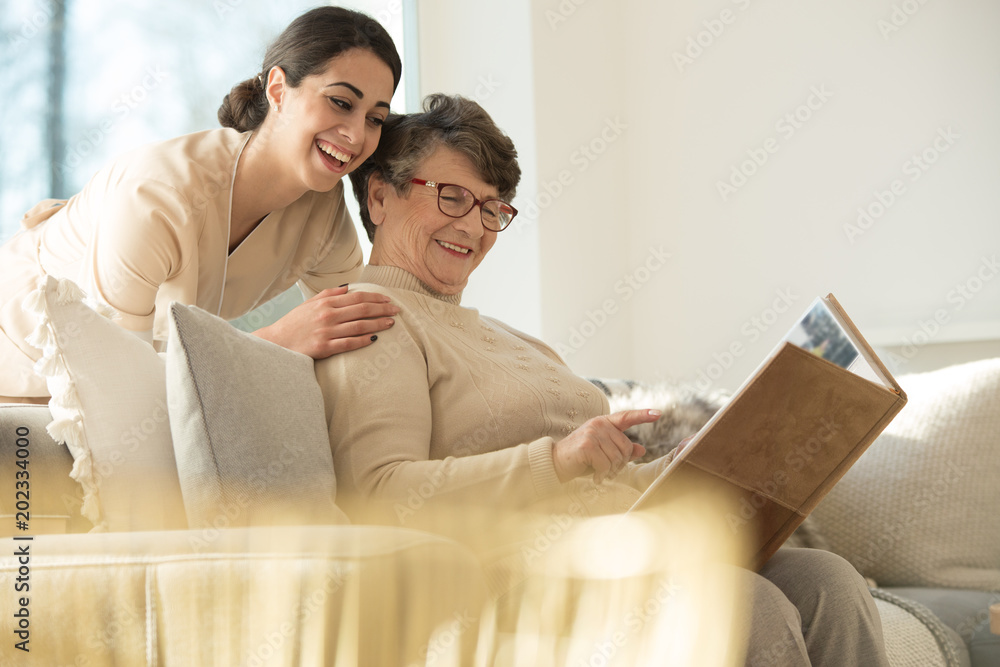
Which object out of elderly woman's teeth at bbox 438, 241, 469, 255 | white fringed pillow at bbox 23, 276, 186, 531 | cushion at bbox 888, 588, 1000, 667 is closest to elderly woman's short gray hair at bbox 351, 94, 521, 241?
elderly woman's teeth at bbox 438, 241, 469, 255

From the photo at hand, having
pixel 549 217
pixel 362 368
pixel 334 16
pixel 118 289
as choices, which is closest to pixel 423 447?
pixel 362 368

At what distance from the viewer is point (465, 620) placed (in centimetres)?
72

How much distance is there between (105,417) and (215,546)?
0.30 metres

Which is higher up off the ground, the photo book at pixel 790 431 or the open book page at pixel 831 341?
the open book page at pixel 831 341

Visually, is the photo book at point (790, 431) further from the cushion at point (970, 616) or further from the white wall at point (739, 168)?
the white wall at point (739, 168)

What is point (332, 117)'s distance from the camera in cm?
147

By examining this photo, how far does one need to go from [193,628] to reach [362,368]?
1.52ft

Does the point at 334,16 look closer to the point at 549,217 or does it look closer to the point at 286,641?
the point at 286,641

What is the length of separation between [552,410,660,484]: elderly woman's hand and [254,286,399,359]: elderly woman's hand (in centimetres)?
32

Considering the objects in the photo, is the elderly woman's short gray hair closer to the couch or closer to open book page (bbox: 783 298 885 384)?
the couch

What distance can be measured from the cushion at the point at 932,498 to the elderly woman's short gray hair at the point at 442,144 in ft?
2.97

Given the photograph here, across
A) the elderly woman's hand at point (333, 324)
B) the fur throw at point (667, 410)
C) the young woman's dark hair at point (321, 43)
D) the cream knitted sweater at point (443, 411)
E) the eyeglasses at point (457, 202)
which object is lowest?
the fur throw at point (667, 410)

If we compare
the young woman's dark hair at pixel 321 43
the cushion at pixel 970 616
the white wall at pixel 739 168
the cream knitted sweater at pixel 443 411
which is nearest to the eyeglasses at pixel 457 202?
the cream knitted sweater at pixel 443 411

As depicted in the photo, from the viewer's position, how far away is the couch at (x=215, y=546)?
2.31 ft
